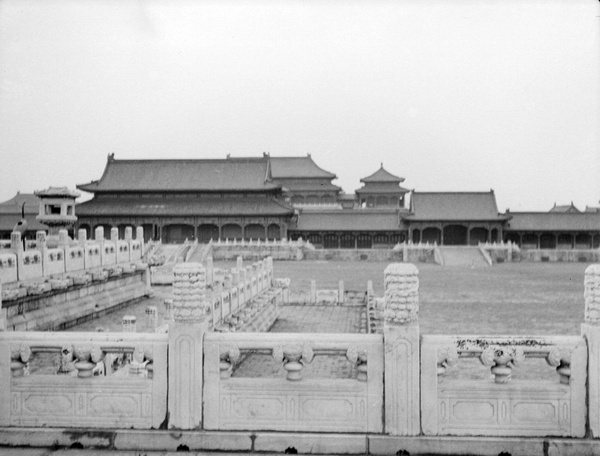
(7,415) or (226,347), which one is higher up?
(226,347)

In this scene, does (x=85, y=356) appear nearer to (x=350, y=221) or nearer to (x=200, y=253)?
(x=200, y=253)

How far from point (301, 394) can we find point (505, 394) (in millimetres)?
1890

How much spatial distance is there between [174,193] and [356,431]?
174 feet

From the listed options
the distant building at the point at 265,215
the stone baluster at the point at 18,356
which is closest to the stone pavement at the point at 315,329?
the stone baluster at the point at 18,356

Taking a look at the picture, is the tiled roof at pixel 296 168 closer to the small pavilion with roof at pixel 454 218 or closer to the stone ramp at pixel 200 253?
the small pavilion with roof at pixel 454 218

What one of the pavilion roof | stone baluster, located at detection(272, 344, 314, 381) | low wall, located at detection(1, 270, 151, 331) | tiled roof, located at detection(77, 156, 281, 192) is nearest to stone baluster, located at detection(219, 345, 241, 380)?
stone baluster, located at detection(272, 344, 314, 381)

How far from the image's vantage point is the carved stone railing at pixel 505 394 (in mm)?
5133

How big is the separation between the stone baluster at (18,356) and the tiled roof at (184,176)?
4890 cm

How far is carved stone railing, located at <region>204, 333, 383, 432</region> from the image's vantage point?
524cm

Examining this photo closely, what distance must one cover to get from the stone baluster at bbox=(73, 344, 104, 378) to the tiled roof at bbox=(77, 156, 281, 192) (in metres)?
49.0

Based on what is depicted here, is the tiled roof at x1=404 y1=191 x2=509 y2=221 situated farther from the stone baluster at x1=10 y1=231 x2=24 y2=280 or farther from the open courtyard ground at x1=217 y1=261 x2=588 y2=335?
the stone baluster at x1=10 y1=231 x2=24 y2=280

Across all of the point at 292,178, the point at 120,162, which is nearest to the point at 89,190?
the point at 120,162

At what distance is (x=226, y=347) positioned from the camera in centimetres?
543

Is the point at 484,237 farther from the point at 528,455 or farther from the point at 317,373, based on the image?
the point at 528,455
